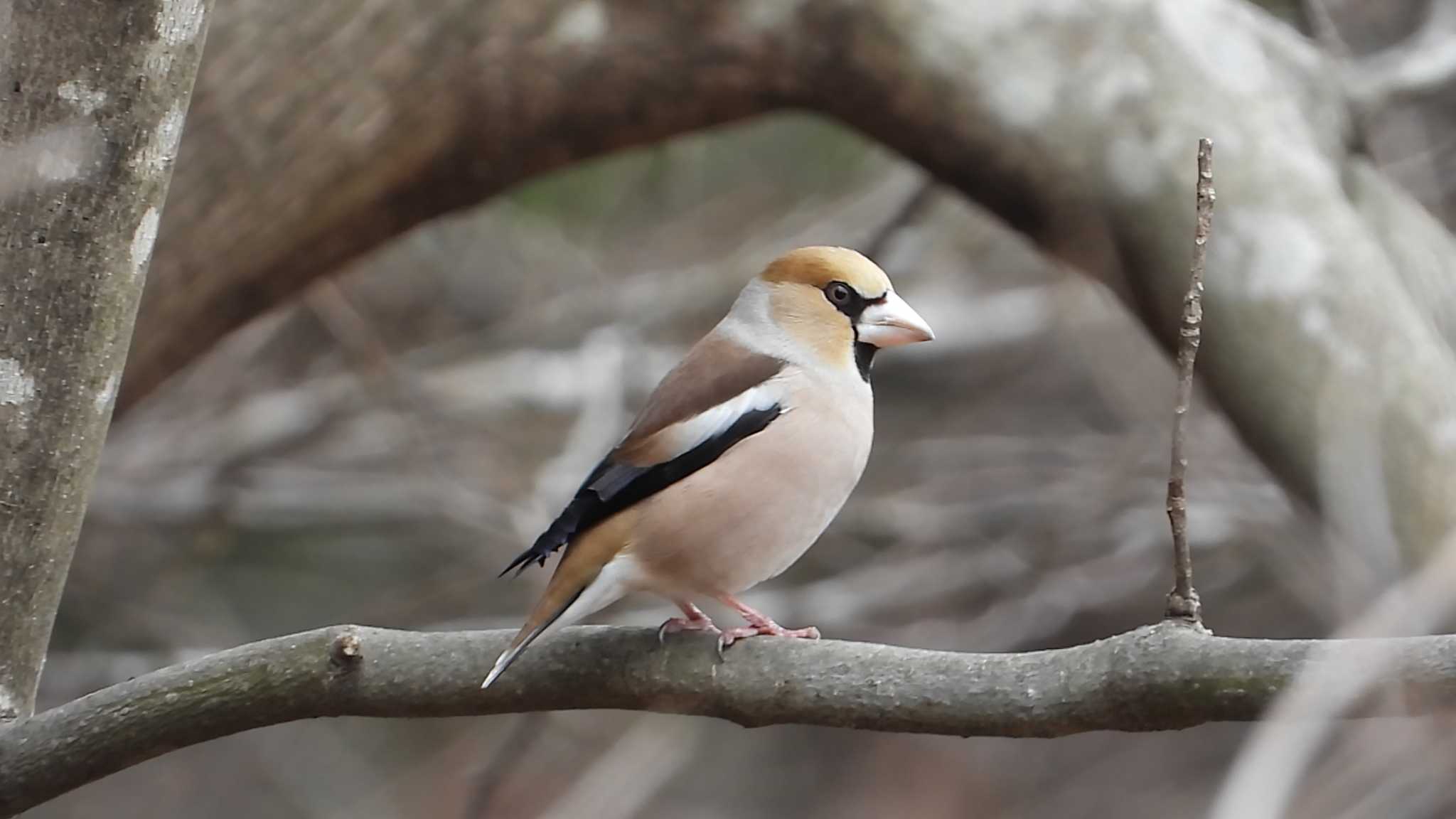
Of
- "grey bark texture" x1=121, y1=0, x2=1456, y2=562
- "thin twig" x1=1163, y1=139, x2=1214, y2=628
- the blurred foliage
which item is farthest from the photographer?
the blurred foliage

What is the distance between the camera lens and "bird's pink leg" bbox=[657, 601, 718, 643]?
2.12 metres

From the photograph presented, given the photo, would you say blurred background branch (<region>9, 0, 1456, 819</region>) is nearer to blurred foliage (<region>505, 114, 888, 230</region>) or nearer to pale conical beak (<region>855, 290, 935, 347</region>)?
blurred foliage (<region>505, 114, 888, 230</region>)

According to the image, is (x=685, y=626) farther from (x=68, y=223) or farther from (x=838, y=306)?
(x=68, y=223)

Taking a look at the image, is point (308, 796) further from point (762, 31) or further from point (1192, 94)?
point (1192, 94)

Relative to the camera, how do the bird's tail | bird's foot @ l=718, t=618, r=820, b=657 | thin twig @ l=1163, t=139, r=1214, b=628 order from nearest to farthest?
thin twig @ l=1163, t=139, r=1214, b=628, the bird's tail, bird's foot @ l=718, t=618, r=820, b=657

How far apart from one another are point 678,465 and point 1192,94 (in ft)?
5.48

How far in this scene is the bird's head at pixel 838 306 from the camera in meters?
2.49

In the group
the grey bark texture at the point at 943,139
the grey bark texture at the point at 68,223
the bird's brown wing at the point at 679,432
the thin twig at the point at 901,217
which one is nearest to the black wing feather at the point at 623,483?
the bird's brown wing at the point at 679,432

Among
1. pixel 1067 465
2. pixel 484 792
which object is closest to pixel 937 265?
pixel 1067 465

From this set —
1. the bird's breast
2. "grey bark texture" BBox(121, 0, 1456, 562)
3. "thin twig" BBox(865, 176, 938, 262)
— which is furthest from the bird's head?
"thin twig" BBox(865, 176, 938, 262)

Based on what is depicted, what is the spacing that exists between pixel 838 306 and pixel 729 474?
40 cm

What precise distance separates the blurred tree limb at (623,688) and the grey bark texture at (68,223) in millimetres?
209

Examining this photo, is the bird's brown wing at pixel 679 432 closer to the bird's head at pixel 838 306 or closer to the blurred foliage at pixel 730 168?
the bird's head at pixel 838 306

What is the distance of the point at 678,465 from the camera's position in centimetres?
227
